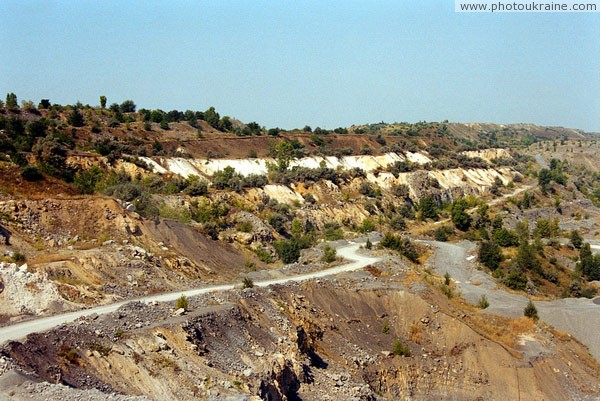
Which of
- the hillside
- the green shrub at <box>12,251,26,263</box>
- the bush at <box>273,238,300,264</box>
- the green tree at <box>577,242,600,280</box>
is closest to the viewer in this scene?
the hillside

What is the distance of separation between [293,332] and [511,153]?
102 metres

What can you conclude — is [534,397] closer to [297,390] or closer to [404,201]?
[297,390]

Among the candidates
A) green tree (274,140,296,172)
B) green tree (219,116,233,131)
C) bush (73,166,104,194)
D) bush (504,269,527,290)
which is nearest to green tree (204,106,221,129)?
green tree (219,116,233,131)

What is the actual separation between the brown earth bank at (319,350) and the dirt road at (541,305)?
1852mm

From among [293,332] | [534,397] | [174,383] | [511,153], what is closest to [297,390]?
[293,332]

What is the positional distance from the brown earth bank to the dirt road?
1852 millimetres

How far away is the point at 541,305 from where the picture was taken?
32781 mm

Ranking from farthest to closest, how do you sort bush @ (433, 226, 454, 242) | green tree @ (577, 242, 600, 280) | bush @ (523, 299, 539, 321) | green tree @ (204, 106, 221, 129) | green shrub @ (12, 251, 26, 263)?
green tree @ (204, 106, 221, 129) < bush @ (433, 226, 454, 242) < green tree @ (577, 242, 600, 280) < bush @ (523, 299, 539, 321) < green shrub @ (12, 251, 26, 263)

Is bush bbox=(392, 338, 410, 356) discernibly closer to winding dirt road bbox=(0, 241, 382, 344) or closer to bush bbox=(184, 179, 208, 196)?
winding dirt road bbox=(0, 241, 382, 344)

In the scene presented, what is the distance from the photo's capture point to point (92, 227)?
29844mm

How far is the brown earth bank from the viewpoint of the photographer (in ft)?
49.5

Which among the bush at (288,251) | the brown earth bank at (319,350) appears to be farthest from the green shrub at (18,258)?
the bush at (288,251)

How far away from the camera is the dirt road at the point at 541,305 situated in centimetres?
3023

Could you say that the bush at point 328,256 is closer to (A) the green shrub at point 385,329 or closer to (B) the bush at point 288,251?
(B) the bush at point 288,251
